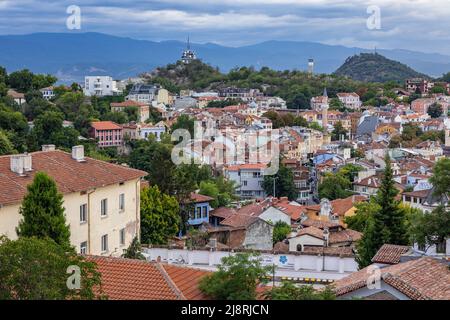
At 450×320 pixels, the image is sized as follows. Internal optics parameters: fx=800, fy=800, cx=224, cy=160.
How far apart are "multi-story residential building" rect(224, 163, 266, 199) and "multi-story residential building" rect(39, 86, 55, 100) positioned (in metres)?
22.4

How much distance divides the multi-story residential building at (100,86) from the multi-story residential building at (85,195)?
82265mm

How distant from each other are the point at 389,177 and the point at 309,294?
11.4m

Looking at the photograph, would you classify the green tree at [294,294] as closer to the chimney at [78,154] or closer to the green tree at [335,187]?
the chimney at [78,154]

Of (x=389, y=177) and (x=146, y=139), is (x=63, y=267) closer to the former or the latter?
(x=389, y=177)

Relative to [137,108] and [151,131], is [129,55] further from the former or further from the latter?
[151,131]

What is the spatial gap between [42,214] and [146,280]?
15.0 ft

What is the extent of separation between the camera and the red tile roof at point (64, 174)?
16.3m

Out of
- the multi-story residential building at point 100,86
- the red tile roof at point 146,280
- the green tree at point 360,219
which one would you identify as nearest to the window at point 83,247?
the red tile roof at point 146,280

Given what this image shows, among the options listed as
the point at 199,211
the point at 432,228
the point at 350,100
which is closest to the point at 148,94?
the point at 350,100

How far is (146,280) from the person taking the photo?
1062cm

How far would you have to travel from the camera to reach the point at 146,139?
66.9 meters

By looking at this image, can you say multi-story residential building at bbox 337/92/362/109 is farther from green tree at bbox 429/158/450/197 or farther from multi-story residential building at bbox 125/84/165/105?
green tree at bbox 429/158/450/197

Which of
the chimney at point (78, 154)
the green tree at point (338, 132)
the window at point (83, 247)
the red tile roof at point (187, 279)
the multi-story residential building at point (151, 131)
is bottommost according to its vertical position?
the green tree at point (338, 132)
